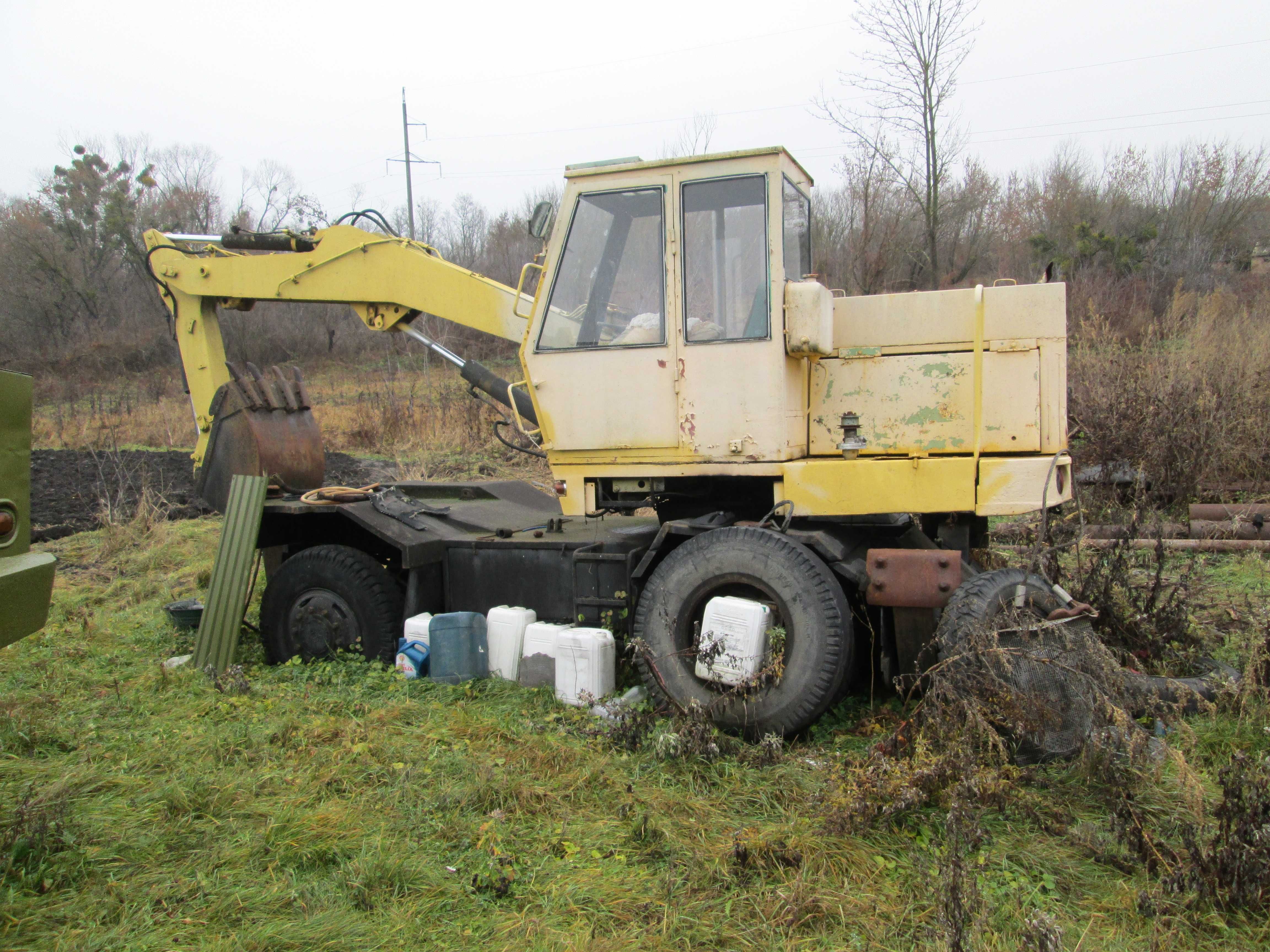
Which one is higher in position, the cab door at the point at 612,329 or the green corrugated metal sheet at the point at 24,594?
the cab door at the point at 612,329

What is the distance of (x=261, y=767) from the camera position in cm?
388

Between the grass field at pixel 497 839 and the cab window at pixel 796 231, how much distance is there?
2.35 meters

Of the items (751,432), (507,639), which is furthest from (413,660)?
(751,432)

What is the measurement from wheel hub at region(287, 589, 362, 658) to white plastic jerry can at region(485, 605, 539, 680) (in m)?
0.92

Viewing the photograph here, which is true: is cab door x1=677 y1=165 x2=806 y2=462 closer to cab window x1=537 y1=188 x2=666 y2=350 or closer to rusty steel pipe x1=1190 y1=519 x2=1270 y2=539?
cab window x1=537 y1=188 x2=666 y2=350

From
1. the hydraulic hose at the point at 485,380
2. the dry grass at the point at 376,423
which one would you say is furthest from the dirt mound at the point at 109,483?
the hydraulic hose at the point at 485,380

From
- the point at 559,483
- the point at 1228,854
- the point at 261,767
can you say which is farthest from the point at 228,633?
the point at 1228,854

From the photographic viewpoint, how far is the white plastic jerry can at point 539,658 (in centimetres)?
508

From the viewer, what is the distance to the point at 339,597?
5.66 metres

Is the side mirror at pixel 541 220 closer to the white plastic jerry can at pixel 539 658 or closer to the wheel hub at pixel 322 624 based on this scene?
the white plastic jerry can at pixel 539 658

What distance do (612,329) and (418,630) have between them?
2.12 metres

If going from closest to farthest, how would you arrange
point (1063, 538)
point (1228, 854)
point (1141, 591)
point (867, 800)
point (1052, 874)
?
point (1228, 854) → point (1052, 874) → point (867, 800) → point (1141, 591) → point (1063, 538)

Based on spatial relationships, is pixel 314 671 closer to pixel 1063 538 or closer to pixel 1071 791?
pixel 1071 791

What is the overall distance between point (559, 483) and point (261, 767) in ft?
6.76
